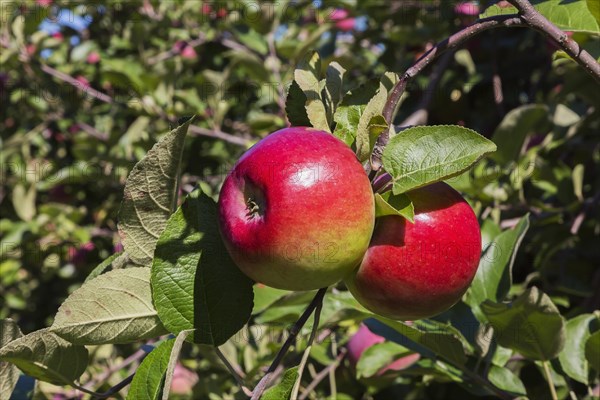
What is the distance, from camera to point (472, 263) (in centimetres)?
79

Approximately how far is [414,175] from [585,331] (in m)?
0.59

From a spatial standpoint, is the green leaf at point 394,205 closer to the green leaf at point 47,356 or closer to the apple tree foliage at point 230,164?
the apple tree foliage at point 230,164

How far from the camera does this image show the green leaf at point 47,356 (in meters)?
0.76

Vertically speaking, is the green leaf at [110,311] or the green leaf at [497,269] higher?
the green leaf at [110,311]

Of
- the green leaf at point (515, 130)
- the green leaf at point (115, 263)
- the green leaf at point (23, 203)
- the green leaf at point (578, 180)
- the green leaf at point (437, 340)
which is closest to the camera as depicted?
the green leaf at point (115, 263)

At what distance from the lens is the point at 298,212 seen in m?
0.69

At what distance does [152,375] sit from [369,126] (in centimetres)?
34

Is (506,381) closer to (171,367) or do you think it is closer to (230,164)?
(171,367)

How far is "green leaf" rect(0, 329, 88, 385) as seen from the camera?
2.48 ft

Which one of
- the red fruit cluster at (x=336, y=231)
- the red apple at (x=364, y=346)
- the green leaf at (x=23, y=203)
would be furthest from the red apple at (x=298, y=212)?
the green leaf at (x=23, y=203)

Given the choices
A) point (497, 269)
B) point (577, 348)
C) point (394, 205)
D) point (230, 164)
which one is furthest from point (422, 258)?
point (230, 164)

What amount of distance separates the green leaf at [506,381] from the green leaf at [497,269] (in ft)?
0.35

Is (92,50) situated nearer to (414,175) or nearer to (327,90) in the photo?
(327,90)

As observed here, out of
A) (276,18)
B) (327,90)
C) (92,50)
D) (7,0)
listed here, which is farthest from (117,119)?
(327,90)
